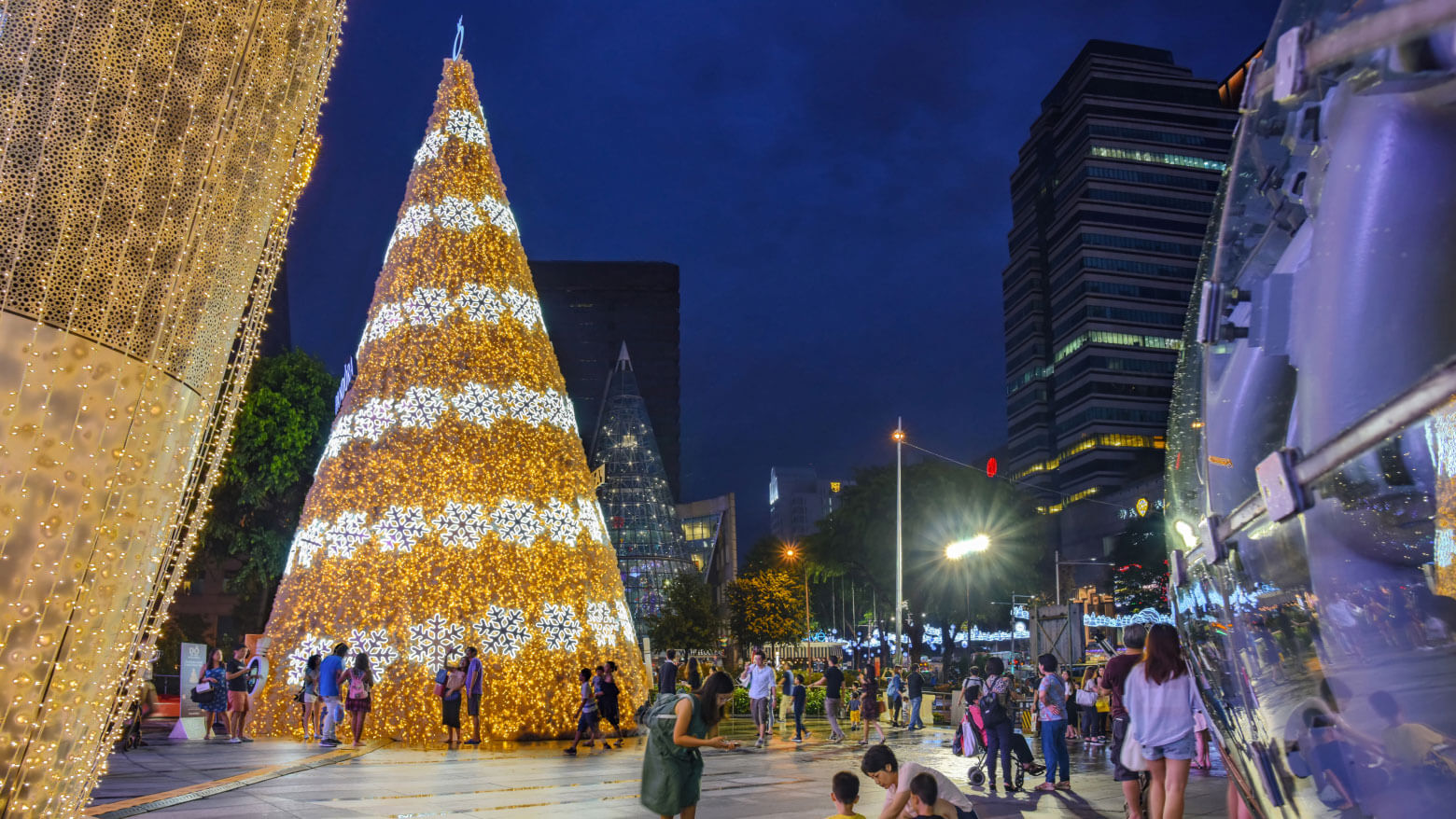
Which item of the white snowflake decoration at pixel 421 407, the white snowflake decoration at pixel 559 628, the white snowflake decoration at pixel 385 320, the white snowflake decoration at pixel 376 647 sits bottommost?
the white snowflake decoration at pixel 376 647

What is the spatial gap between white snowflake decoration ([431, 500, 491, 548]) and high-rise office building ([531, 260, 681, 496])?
11004 centimetres

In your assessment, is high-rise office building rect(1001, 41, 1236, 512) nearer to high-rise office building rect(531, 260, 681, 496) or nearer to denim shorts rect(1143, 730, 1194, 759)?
high-rise office building rect(531, 260, 681, 496)

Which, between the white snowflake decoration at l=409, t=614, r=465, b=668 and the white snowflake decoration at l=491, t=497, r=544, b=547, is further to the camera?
the white snowflake decoration at l=491, t=497, r=544, b=547

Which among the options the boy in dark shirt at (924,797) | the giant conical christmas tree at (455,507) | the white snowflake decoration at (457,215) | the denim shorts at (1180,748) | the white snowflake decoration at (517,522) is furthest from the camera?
the white snowflake decoration at (457,215)

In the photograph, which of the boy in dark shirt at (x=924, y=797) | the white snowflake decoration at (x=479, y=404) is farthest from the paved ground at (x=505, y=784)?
the white snowflake decoration at (x=479, y=404)

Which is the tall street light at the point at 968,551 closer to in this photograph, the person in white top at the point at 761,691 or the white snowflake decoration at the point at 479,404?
the person in white top at the point at 761,691

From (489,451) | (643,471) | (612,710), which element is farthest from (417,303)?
(643,471)

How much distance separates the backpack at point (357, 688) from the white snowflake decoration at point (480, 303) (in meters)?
5.87

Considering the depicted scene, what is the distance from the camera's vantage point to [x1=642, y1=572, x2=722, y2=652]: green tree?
5159cm

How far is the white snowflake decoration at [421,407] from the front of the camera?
54.7 ft

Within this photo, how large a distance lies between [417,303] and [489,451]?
2.84 meters

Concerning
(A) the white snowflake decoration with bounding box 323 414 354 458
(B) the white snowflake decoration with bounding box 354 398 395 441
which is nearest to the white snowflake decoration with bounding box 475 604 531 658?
(B) the white snowflake decoration with bounding box 354 398 395 441

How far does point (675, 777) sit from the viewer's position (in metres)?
6.30

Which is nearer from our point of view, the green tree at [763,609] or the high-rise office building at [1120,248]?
the green tree at [763,609]
